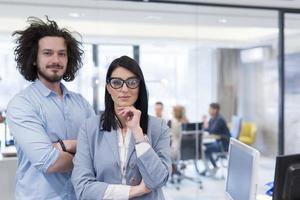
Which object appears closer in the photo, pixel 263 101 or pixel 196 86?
pixel 196 86

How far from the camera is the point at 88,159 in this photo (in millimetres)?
1676

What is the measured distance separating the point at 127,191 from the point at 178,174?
409 centimetres

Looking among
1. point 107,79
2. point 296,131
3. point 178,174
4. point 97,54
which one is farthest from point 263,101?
point 107,79

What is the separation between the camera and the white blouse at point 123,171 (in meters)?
1.59

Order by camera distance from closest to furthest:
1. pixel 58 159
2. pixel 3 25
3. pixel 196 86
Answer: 1. pixel 58 159
2. pixel 3 25
3. pixel 196 86

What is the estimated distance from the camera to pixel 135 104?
1749 mm

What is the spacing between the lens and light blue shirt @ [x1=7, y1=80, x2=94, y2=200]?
173 centimetres

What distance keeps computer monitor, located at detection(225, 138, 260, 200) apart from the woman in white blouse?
0.42 metres

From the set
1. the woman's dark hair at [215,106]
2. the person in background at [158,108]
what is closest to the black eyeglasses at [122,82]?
the person in background at [158,108]

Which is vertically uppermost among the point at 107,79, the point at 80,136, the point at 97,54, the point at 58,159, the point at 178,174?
the point at 97,54

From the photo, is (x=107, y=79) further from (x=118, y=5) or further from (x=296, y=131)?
(x=296, y=131)

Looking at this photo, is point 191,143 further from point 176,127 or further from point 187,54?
point 187,54

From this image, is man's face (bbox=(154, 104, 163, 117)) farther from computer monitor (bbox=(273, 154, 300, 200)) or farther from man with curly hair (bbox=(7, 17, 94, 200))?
computer monitor (bbox=(273, 154, 300, 200))

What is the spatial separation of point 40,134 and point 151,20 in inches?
140
